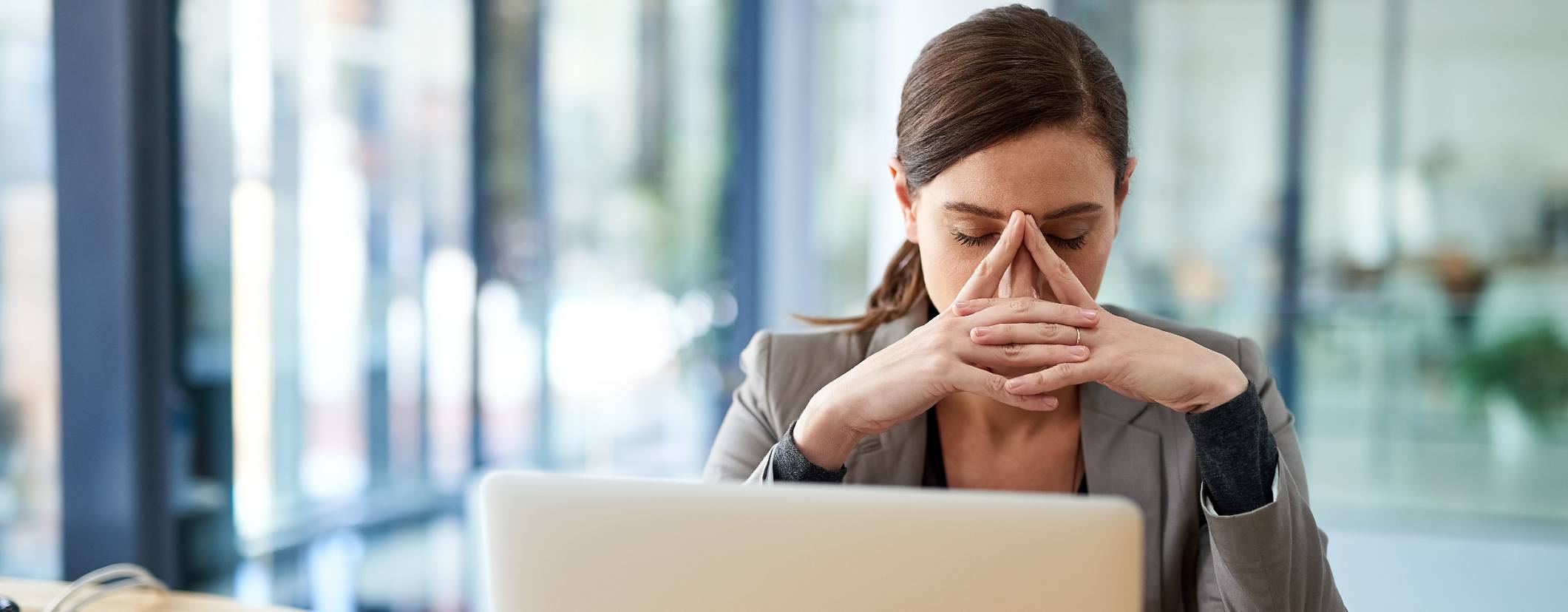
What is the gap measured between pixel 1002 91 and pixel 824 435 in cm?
47

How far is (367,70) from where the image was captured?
3529 millimetres

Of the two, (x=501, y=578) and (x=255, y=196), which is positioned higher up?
(x=255, y=196)

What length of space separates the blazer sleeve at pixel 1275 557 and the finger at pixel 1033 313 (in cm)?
24

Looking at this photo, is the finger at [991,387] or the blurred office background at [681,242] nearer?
the finger at [991,387]

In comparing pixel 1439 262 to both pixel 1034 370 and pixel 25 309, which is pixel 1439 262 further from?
pixel 25 309

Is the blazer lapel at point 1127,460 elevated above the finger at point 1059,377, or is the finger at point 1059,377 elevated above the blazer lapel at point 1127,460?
the finger at point 1059,377

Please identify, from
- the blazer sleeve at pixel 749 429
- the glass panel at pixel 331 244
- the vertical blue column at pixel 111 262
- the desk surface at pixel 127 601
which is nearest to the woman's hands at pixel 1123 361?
the blazer sleeve at pixel 749 429

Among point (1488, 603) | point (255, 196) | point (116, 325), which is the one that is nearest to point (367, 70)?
point (255, 196)

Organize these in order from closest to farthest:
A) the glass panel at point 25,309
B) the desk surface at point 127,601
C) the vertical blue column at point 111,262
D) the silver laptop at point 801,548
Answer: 1. the silver laptop at point 801,548
2. the desk surface at point 127,601
3. the vertical blue column at point 111,262
4. the glass panel at point 25,309

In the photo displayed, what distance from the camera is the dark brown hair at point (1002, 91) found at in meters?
1.29

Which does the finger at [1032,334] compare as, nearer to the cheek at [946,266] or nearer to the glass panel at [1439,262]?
the cheek at [946,266]

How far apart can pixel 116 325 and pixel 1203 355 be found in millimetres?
1828

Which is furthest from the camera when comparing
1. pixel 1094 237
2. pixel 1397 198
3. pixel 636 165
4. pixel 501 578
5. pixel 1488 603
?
pixel 636 165

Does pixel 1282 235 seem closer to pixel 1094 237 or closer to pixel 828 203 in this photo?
pixel 828 203
